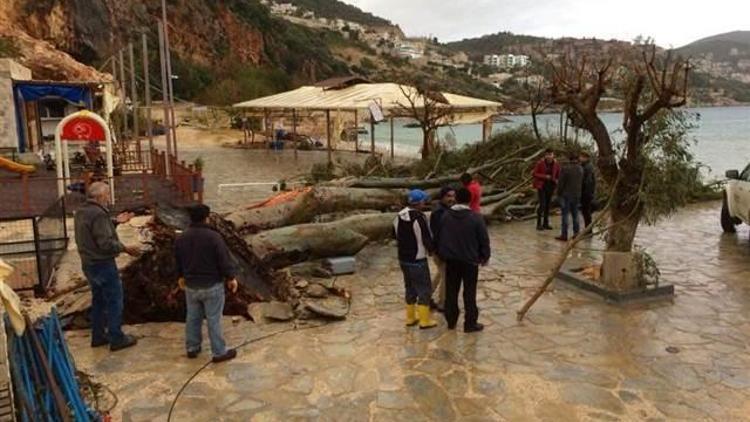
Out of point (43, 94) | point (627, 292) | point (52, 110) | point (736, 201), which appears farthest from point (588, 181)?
point (52, 110)

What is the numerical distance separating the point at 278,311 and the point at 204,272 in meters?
1.75

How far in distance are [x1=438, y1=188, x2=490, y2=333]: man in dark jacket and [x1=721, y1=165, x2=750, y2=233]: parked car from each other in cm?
669

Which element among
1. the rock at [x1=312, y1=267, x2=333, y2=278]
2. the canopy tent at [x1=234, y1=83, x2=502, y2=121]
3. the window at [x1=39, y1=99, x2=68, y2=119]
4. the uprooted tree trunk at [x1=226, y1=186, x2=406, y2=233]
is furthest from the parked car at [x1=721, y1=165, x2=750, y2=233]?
the window at [x1=39, y1=99, x2=68, y2=119]

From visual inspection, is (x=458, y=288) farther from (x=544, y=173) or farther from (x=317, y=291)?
(x=544, y=173)

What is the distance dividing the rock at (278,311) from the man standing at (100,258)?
1.68 metres

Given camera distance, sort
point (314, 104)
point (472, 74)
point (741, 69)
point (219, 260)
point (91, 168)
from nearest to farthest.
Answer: point (219, 260)
point (91, 168)
point (314, 104)
point (741, 69)
point (472, 74)

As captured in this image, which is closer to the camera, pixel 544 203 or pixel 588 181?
pixel 588 181

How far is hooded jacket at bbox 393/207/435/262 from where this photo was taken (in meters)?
6.72

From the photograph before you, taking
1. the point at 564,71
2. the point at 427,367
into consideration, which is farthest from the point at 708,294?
the point at 427,367

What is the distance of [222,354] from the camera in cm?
622

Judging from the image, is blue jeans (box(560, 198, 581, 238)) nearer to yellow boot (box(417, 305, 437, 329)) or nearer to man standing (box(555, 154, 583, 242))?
man standing (box(555, 154, 583, 242))

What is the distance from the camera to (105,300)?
6352 millimetres

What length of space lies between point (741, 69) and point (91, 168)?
121 metres

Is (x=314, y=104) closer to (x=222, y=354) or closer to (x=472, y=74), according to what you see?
(x=222, y=354)
